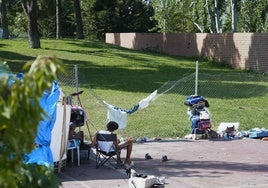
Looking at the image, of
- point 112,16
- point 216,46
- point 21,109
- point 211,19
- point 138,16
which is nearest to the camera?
point 21,109

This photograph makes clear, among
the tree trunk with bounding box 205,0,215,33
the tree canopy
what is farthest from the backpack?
the tree canopy

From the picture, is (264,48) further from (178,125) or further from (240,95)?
(178,125)

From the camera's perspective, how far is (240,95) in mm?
20922

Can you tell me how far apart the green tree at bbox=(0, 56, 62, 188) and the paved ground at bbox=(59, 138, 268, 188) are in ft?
19.3

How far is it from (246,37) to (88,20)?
83.9ft

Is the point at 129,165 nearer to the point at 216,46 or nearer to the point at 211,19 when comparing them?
the point at 216,46

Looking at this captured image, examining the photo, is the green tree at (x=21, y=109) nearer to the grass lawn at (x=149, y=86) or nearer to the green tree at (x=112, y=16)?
the grass lawn at (x=149, y=86)

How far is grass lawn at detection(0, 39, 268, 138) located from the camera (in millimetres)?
15461

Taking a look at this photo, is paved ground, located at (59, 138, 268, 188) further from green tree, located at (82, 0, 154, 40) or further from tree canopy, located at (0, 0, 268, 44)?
green tree, located at (82, 0, 154, 40)

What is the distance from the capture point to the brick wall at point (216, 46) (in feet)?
99.8

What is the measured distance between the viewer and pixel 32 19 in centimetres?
3180

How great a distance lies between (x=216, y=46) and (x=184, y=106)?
1780 centimetres

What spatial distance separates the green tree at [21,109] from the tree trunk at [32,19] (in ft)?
93.6

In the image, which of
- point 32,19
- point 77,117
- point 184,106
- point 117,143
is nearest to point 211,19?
point 32,19
